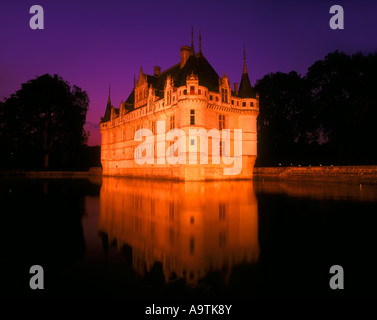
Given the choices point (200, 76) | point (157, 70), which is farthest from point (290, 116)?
point (157, 70)

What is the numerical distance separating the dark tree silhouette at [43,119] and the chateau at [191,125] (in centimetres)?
985

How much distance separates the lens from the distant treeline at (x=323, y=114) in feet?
91.9

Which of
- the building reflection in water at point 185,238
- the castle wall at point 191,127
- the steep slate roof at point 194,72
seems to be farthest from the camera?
the steep slate roof at point 194,72

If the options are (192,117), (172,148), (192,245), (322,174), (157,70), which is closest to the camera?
(192,245)

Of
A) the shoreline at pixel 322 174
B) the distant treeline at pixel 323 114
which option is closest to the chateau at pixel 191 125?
the shoreline at pixel 322 174

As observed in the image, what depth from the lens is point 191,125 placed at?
85.3 feet

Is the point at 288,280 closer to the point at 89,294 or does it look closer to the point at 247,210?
the point at 89,294

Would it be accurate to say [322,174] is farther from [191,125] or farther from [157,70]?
[157,70]

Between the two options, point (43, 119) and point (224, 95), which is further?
point (43, 119)

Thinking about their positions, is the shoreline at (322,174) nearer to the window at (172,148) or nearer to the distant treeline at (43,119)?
the window at (172,148)

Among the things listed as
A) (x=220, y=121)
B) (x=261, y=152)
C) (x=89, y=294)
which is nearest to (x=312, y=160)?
(x=261, y=152)

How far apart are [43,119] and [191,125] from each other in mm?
28147

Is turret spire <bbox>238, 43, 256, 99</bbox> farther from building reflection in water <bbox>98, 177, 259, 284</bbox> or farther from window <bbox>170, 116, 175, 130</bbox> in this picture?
building reflection in water <bbox>98, 177, 259, 284</bbox>

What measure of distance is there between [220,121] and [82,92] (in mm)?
28996
